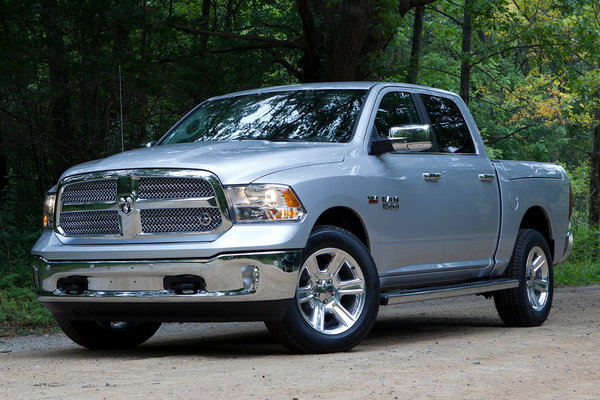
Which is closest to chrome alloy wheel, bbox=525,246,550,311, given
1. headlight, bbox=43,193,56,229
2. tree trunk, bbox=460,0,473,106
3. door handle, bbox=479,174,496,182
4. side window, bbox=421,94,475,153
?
door handle, bbox=479,174,496,182

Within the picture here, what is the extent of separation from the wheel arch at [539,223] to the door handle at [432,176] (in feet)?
6.26

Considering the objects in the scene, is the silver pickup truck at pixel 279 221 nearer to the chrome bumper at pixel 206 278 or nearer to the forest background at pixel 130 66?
the chrome bumper at pixel 206 278

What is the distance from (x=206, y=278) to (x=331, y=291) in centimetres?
93

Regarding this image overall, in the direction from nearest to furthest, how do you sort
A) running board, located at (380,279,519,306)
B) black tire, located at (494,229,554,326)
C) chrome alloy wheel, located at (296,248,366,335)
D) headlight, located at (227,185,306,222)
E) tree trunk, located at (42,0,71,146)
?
headlight, located at (227,185,306,222) → chrome alloy wheel, located at (296,248,366,335) → running board, located at (380,279,519,306) → black tire, located at (494,229,554,326) → tree trunk, located at (42,0,71,146)

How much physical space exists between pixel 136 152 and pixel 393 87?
2.18m

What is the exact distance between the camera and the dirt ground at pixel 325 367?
485 centimetres

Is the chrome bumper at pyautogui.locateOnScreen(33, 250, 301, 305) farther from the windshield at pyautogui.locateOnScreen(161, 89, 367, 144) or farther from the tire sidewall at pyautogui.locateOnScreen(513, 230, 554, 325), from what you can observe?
the tire sidewall at pyautogui.locateOnScreen(513, 230, 554, 325)

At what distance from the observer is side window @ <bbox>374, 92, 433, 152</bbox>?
6.98 m

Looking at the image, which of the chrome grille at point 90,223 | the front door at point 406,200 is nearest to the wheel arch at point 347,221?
the front door at point 406,200

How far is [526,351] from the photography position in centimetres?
656

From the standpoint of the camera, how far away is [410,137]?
7.08 metres

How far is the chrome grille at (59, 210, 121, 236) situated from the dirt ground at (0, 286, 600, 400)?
0.86 metres

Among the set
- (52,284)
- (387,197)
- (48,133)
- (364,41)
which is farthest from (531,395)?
(48,133)

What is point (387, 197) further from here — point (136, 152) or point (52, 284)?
point (52, 284)
